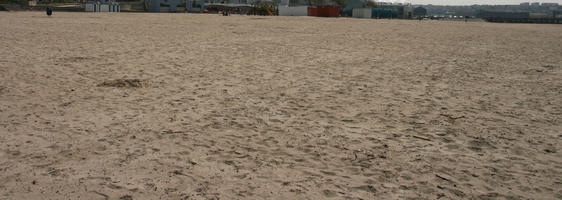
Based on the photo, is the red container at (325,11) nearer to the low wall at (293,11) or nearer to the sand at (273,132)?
the low wall at (293,11)

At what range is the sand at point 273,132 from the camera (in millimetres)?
3246

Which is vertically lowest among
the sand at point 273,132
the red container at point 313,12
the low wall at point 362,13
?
the sand at point 273,132

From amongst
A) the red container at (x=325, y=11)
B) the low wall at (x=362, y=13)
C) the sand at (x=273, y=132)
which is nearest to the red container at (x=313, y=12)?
the red container at (x=325, y=11)

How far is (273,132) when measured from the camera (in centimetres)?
455

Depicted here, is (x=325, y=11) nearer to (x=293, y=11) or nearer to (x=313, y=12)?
(x=313, y=12)

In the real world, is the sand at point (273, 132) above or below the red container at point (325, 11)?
below

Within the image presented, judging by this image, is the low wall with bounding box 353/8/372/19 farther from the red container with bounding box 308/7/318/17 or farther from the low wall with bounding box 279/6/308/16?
the low wall with bounding box 279/6/308/16

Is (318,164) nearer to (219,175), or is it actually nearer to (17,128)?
(219,175)

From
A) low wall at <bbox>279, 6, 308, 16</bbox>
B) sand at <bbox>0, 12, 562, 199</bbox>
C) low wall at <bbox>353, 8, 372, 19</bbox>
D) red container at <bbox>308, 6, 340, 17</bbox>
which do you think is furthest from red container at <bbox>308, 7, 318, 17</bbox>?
sand at <bbox>0, 12, 562, 199</bbox>

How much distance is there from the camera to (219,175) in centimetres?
340

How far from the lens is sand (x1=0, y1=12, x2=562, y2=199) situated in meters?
3.25

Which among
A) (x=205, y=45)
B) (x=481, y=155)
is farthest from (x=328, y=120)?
(x=205, y=45)

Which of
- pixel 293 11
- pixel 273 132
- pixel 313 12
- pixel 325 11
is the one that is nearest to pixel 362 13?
A: pixel 325 11

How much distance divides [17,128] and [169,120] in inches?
62.5
